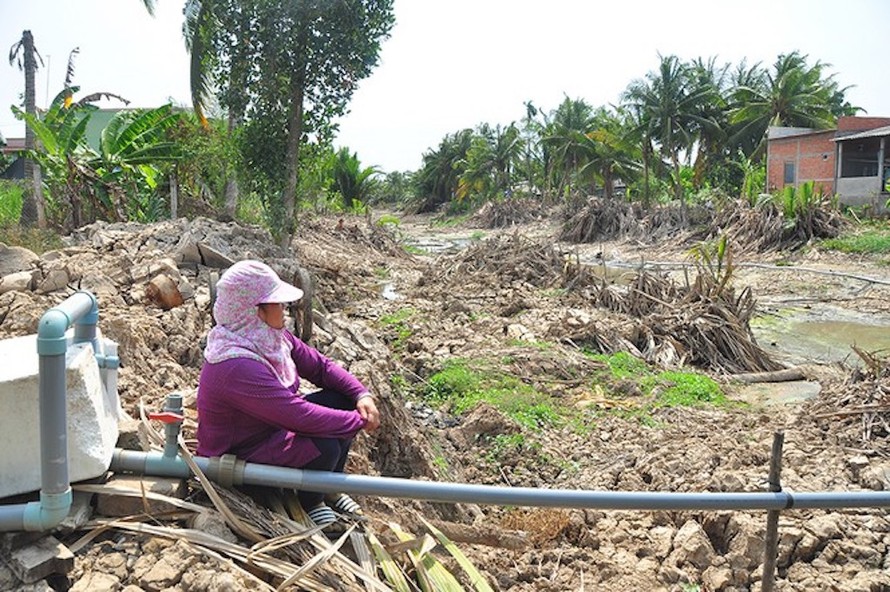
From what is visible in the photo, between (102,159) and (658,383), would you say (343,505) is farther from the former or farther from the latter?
(102,159)

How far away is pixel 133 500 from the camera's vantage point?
2512 mm

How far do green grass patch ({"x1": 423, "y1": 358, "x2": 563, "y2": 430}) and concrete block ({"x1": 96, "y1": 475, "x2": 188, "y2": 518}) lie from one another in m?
4.44

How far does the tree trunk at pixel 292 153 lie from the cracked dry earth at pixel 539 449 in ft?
7.16

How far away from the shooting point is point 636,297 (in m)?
11.7

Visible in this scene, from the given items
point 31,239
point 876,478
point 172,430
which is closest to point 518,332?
point 876,478

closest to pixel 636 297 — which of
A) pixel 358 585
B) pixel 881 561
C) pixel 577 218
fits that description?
pixel 881 561

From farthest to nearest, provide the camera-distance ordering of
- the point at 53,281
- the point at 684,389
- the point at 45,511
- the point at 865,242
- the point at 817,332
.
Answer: the point at 865,242, the point at 817,332, the point at 684,389, the point at 53,281, the point at 45,511

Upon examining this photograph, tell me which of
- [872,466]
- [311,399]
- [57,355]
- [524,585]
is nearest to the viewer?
[57,355]

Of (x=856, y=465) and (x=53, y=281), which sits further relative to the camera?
(x=53, y=281)

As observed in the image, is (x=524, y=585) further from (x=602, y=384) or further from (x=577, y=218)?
(x=577, y=218)

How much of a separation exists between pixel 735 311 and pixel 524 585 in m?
7.91

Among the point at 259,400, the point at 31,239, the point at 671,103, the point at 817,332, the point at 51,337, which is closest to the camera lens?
the point at 51,337

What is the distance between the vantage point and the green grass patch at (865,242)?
2009cm

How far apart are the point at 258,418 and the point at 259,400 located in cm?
10
